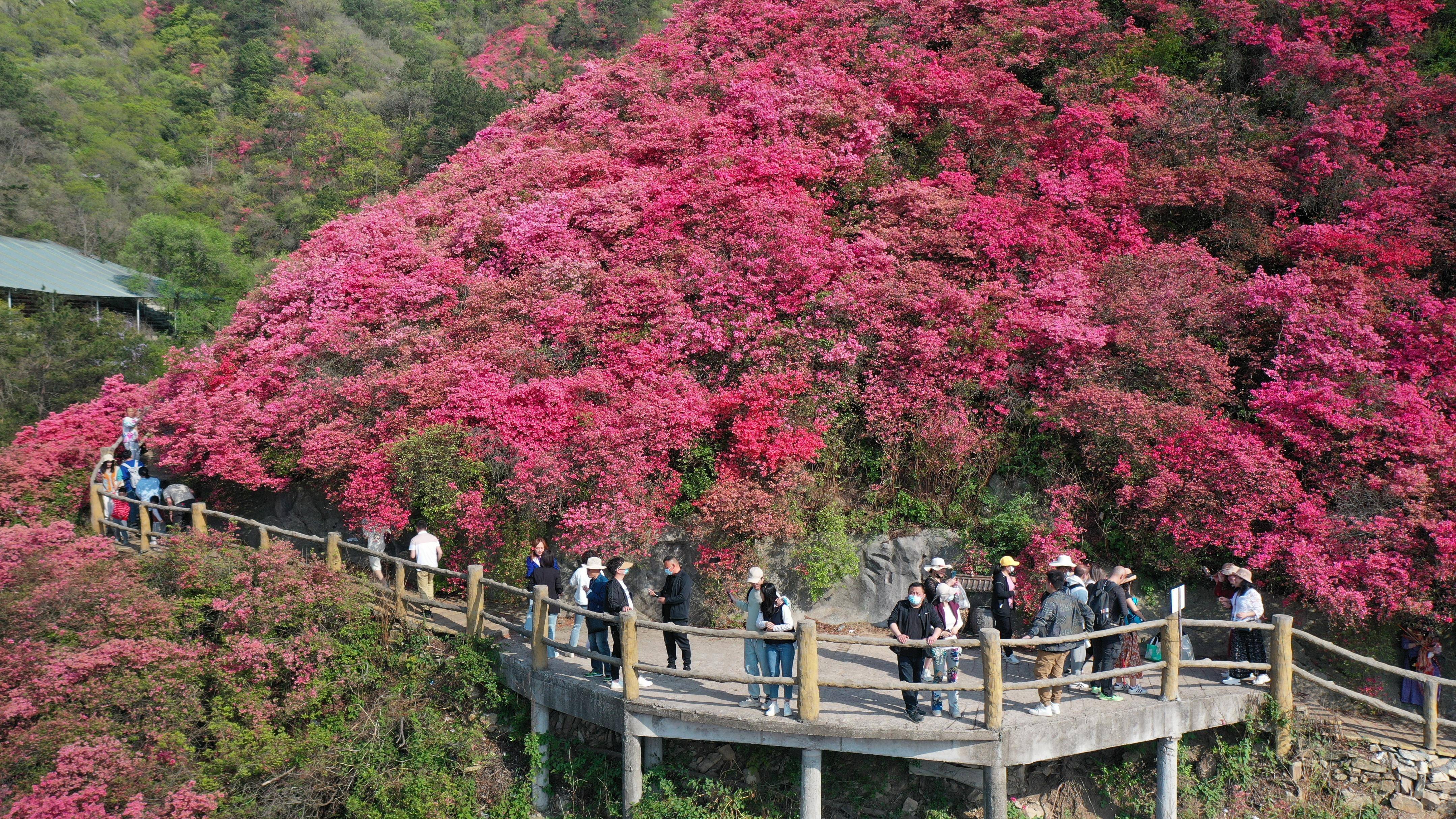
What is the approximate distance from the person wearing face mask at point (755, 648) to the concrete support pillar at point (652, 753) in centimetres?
116

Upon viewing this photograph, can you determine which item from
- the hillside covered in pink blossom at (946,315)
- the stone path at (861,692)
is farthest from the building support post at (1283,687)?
the hillside covered in pink blossom at (946,315)

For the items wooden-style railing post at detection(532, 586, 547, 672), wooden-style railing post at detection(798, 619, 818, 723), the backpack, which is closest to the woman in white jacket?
wooden-style railing post at detection(798, 619, 818, 723)

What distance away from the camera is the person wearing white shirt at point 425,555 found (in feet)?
41.2

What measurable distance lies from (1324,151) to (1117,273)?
4.74 metres

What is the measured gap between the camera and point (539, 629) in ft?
34.9

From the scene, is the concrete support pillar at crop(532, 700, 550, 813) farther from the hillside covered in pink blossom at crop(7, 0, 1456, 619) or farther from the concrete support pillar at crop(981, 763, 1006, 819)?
the concrete support pillar at crop(981, 763, 1006, 819)

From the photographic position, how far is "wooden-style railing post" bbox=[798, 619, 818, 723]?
8.76 metres

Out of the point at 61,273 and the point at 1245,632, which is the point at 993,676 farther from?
the point at 61,273

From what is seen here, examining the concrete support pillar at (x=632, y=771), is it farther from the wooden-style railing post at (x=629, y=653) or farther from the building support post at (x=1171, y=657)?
the building support post at (x=1171, y=657)

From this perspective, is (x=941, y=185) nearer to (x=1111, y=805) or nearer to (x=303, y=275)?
(x=1111, y=805)

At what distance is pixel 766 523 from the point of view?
40.0ft

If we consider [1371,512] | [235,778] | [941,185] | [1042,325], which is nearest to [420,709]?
[235,778]

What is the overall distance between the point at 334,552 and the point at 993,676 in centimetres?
902

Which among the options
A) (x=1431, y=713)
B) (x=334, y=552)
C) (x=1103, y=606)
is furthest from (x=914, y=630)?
(x=334, y=552)
